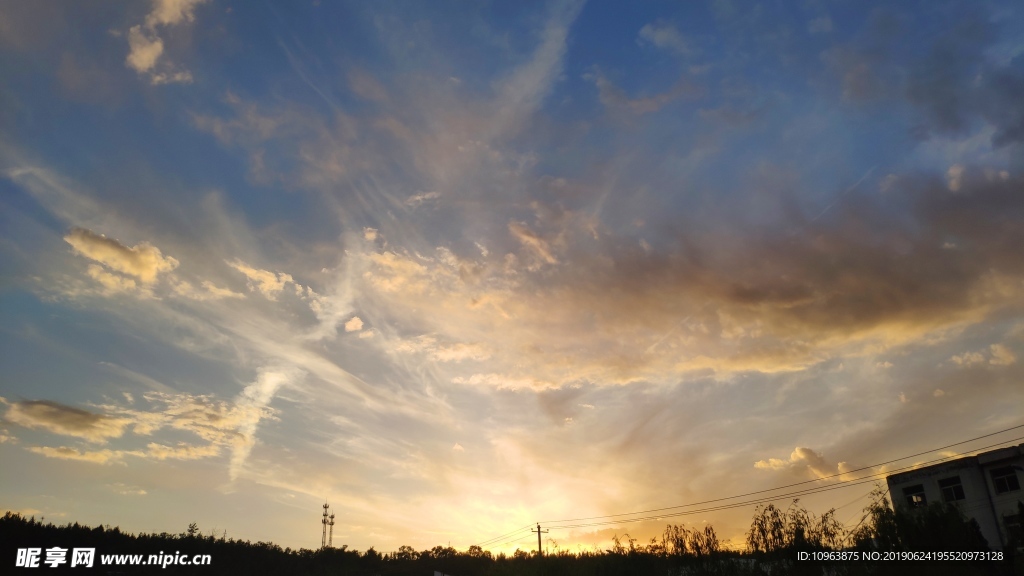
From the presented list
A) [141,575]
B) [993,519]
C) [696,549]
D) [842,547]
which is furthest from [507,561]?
[993,519]

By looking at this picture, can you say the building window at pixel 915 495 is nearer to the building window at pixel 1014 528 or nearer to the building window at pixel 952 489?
the building window at pixel 952 489

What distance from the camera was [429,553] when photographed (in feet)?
354

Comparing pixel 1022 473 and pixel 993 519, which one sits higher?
pixel 1022 473

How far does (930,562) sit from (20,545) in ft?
279

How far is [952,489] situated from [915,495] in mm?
4014

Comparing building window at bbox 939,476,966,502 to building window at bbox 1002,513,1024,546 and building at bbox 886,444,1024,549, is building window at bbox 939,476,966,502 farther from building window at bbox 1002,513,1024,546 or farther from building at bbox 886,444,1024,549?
building window at bbox 1002,513,1024,546

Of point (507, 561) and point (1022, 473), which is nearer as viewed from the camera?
point (1022, 473)

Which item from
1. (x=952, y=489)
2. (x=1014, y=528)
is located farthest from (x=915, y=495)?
(x=1014, y=528)

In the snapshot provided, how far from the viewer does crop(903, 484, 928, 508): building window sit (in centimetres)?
5789

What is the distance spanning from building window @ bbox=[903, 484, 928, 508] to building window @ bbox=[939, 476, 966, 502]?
6.82 feet

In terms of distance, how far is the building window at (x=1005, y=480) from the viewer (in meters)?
50.8

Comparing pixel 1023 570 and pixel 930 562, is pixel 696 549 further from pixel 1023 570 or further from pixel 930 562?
pixel 1023 570

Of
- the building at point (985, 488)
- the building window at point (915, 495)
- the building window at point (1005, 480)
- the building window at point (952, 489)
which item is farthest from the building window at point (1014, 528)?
the building window at point (915, 495)

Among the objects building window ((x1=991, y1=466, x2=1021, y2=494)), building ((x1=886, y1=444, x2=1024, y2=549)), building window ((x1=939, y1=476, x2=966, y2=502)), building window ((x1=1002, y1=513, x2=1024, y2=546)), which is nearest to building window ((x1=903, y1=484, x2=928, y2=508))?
building ((x1=886, y1=444, x2=1024, y2=549))
